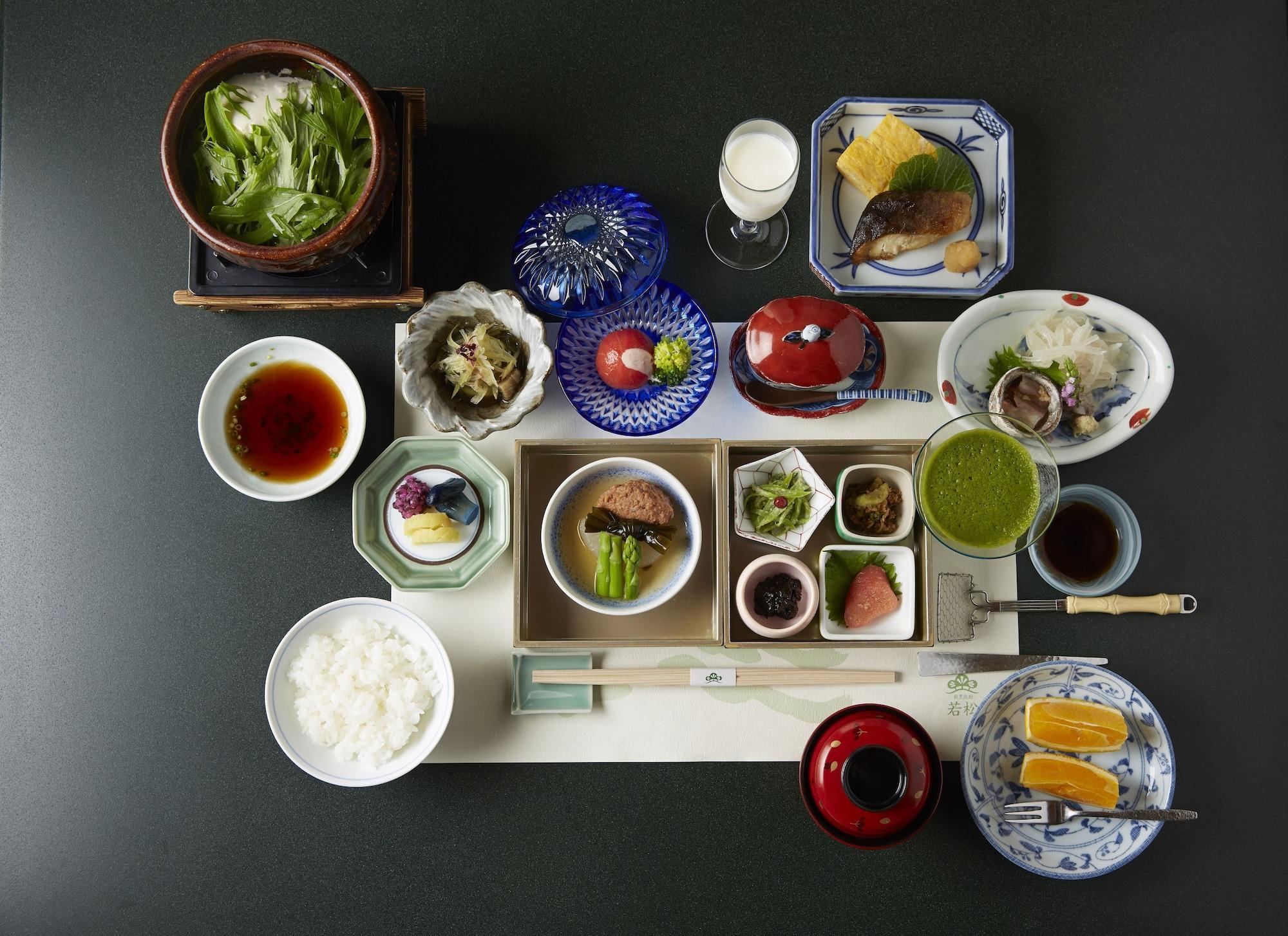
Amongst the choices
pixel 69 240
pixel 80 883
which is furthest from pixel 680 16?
pixel 80 883

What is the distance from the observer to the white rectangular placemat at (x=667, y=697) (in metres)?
1.98

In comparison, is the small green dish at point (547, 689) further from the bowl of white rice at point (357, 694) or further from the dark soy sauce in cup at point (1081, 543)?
the dark soy sauce in cup at point (1081, 543)

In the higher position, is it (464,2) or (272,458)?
(464,2)

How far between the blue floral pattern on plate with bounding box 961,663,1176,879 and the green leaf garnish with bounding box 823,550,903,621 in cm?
39

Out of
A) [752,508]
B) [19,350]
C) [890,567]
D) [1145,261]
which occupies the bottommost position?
[890,567]

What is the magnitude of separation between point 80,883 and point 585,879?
4.21ft

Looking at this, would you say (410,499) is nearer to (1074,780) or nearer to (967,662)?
(967,662)

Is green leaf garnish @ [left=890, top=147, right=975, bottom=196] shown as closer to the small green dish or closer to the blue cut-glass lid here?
the blue cut-glass lid

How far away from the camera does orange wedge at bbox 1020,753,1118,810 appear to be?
1893mm

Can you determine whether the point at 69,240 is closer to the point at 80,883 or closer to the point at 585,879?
the point at 80,883

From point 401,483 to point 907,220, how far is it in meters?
1.43

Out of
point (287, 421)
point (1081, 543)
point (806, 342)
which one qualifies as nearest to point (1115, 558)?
point (1081, 543)

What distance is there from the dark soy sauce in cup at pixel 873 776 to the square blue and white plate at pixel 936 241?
3.73ft

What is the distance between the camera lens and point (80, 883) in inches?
78.2
